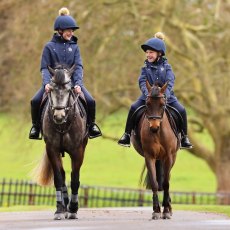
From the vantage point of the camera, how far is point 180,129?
54.1ft

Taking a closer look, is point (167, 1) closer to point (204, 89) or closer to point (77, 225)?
point (204, 89)

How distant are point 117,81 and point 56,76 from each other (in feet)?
47.6

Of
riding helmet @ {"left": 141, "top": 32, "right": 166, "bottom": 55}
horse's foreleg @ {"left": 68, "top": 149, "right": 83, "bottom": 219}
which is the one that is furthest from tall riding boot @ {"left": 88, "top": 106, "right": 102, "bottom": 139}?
riding helmet @ {"left": 141, "top": 32, "right": 166, "bottom": 55}

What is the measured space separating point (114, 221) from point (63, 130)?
1.60m

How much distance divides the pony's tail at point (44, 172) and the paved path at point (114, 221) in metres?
0.59

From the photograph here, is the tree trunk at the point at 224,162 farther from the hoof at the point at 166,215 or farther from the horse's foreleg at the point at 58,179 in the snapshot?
the horse's foreleg at the point at 58,179

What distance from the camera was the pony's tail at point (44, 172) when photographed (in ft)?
54.6

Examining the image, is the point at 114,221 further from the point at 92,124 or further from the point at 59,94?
the point at 59,94

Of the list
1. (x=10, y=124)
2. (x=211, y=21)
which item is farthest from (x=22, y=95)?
(x=211, y=21)

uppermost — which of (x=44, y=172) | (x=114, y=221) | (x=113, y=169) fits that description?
(x=113, y=169)

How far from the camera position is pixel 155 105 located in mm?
15016

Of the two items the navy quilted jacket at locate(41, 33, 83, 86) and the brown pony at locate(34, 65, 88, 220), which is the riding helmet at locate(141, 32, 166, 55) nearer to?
the navy quilted jacket at locate(41, 33, 83, 86)

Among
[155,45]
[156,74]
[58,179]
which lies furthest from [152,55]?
[58,179]

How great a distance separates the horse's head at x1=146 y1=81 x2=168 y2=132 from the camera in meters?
15.0
